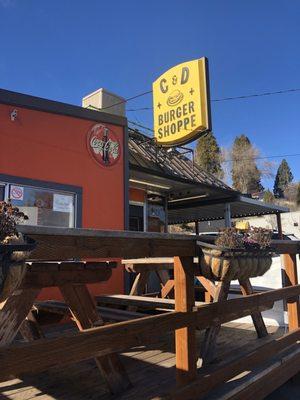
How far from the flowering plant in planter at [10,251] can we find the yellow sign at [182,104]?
7.66 meters

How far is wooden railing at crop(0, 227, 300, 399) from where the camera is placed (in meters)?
2.27

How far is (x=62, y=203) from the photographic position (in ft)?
20.5

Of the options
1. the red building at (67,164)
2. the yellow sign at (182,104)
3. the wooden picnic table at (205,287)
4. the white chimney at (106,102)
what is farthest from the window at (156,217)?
the wooden picnic table at (205,287)

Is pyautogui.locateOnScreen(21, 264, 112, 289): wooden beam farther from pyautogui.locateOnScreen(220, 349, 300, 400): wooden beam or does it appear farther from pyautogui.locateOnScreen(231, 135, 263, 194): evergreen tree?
pyautogui.locateOnScreen(231, 135, 263, 194): evergreen tree

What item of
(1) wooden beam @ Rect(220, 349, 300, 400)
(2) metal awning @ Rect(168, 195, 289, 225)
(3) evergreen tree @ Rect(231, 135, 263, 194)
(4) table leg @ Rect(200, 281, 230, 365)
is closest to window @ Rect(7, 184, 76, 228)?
(4) table leg @ Rect(200, 281, 230, 365)

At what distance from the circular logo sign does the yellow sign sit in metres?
2.82

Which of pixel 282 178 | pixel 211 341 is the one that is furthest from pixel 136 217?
pixel 282 178

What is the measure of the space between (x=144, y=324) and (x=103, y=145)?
4.44 meters

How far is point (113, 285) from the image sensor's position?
22.0 feet

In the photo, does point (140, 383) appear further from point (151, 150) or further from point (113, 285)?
point (151, 150)

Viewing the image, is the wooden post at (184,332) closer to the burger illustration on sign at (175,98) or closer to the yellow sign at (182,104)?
the yellow sign at (182,104)

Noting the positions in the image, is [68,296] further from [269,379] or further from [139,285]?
[139,285]

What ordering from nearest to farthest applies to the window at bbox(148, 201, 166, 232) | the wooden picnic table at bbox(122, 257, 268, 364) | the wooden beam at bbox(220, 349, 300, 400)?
the wooden beam at bbox(220, 349, 300, 400)
the wooden picnic table at bbox(122, 257, 268, 364)
the window at bbox(148, 201, 166, 232)

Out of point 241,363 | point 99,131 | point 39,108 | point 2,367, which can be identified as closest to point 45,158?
point 39,108
